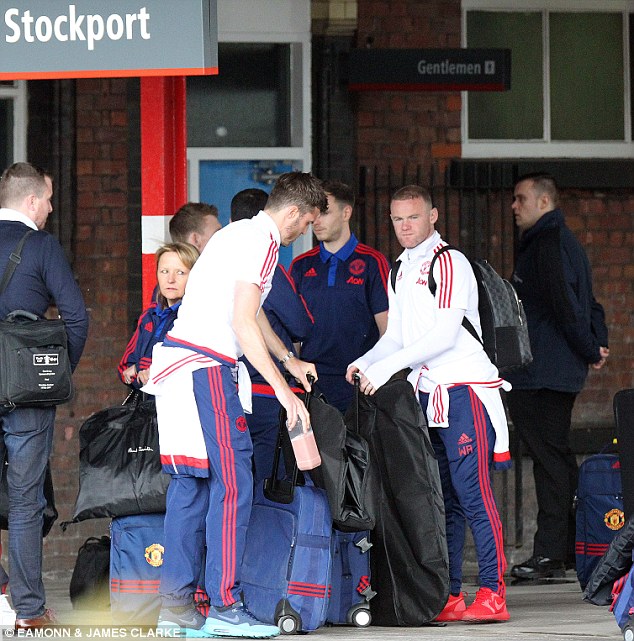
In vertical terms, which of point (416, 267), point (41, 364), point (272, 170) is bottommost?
point (41, 364)

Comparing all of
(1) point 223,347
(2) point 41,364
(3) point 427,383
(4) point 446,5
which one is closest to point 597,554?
(3) point 427,383

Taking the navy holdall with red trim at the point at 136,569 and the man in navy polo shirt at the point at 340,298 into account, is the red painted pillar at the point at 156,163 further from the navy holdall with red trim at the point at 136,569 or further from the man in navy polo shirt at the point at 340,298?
the navy holdall with red trim at the point at 136,569

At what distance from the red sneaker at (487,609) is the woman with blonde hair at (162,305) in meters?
1.84

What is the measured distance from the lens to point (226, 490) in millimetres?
5980

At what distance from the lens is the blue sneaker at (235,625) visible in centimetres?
589

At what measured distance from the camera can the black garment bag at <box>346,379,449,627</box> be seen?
6.51m

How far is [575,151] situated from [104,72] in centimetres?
429

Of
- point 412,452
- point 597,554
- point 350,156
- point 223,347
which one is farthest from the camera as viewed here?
point 350,156

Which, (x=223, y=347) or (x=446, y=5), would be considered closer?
(x=223, y=347)

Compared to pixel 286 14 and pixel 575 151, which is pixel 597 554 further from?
pixel 286 14

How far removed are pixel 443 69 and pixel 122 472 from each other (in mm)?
3659

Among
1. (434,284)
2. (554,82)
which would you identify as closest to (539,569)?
(434,284)

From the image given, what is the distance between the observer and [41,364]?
6250 millimetres

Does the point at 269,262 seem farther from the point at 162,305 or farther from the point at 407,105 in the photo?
the point at 407,105
